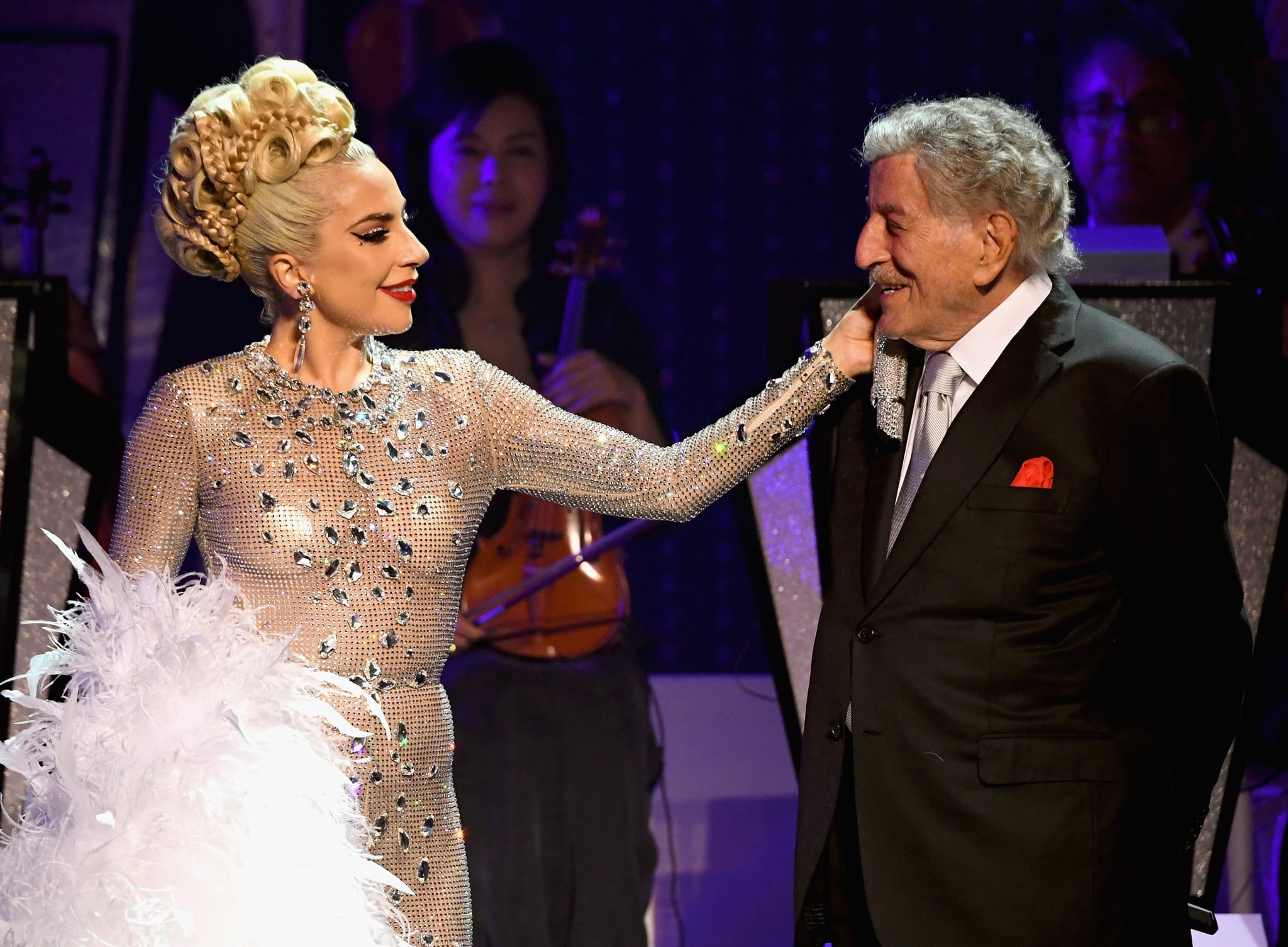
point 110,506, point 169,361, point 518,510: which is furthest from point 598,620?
point 169,361

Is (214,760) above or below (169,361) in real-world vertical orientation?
below

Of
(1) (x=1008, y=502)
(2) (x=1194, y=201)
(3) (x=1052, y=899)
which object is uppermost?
(2) (x=1194, y=201)

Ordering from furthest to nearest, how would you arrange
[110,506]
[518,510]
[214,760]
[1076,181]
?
[1076,181] < [518,510] < [110,506] < [214,760]

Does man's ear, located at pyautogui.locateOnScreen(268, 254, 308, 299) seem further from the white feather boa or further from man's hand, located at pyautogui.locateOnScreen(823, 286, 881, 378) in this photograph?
man's hand, located at pyautogui.locateOnScreen(823, 286, 881, 378)

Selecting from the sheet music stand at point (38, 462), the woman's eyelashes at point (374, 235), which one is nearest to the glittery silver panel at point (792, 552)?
the woman's eyelashes at point (374, 235)

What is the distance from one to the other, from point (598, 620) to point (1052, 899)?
1.85 metres

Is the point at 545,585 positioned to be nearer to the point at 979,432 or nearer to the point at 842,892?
the point at 842,892

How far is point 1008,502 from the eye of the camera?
1.79m

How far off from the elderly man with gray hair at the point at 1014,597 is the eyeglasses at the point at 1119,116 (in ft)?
6.41

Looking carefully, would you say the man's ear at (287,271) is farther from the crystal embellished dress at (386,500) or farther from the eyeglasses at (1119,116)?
the eyeglasses at (1119,116)

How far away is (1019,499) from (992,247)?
1.13 feet

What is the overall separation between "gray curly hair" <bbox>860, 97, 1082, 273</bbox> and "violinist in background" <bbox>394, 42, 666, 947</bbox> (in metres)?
1.69

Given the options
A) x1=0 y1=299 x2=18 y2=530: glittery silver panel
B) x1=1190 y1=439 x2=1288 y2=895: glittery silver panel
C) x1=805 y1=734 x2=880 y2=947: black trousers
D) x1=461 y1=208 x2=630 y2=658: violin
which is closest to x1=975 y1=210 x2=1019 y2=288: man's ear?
x1=805 y1=734 x2=880 y2=947: black trousers

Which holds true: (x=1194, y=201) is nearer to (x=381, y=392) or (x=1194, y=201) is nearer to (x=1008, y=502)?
(x=1008, y=502)
